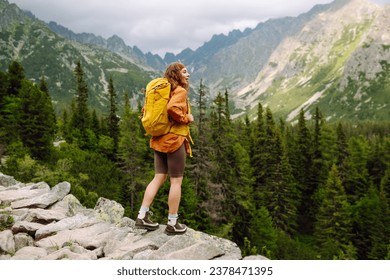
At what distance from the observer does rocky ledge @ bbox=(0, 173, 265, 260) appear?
7.04m

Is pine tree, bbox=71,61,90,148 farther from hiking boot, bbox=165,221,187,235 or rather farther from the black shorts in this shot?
the black shorts

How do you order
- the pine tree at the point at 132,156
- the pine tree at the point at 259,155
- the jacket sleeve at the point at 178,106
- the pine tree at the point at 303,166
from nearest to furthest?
the jacket sleeve at the point at 178,106 < the pine tree at the point at 132,156 < the pine tree at the point at 259,155 < the pine tree at the point at 303,166

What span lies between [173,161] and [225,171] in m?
32.4

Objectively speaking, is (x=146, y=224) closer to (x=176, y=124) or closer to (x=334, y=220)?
(x=176, y=124)

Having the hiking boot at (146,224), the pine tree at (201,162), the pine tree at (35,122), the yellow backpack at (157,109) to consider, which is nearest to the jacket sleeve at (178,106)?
the yellow backpack at (157,109)

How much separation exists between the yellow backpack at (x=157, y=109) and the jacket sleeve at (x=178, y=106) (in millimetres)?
145

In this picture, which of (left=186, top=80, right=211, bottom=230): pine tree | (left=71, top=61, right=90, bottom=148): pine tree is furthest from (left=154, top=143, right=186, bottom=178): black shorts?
(left=71, top=61, right=90, bottom=148): pine tree

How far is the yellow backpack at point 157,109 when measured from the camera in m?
7.12

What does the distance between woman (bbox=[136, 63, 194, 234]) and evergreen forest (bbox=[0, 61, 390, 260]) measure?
40.5 feet

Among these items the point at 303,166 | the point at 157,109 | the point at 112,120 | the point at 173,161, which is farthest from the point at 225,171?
the point at 157,109

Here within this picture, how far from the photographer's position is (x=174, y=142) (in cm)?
729

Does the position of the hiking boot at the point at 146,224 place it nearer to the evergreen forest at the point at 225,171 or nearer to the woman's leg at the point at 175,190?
the woman's leg at the point at 175,190
